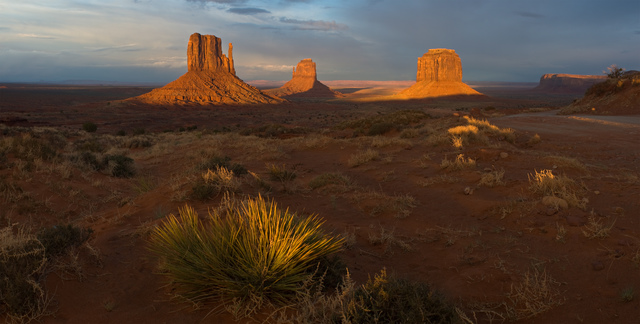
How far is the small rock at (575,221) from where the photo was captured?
4.71m

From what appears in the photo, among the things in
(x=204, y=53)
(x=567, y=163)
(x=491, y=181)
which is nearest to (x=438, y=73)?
(x=204, y=53)

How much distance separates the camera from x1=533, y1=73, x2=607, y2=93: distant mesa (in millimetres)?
158475

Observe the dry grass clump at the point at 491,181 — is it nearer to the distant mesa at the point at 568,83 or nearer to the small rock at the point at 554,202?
the small rock at the point at 554,202

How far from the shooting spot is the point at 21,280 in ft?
10.1

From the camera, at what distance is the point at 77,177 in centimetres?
950

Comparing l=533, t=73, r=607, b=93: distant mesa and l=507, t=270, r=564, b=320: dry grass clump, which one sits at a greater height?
l=533, t=73, r=607, b=93: distant mesa

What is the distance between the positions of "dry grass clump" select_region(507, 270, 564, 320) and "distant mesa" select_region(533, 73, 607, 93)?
18657 cm

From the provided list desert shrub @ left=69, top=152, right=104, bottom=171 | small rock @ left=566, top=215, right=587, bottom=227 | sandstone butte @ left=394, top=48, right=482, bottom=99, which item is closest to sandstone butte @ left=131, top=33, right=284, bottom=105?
sandstone butte @ left=394, top=48, right=482, bottom=99

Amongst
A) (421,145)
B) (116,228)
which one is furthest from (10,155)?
(421,145)

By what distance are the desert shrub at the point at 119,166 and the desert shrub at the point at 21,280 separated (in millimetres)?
7695

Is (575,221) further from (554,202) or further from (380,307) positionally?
(380,307)

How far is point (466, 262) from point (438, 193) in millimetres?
3165

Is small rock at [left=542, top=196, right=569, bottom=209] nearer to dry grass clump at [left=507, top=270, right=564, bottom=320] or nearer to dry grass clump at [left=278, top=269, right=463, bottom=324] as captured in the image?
dry grass clump at [left=507, top=270, right=564, bottom=320]

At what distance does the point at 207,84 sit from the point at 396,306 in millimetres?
102527
